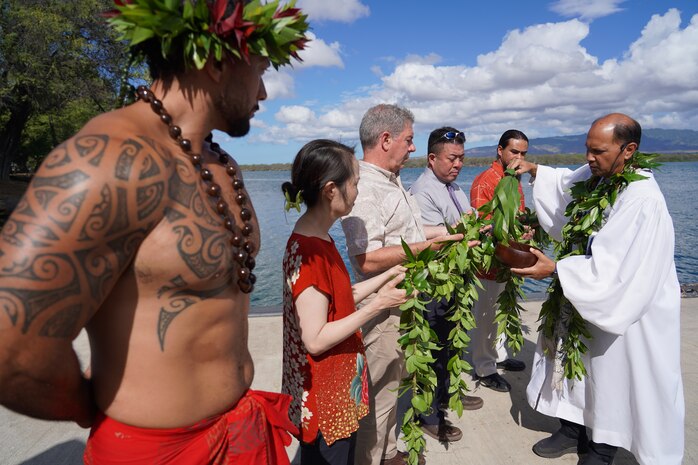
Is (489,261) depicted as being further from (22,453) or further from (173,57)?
(22,453)

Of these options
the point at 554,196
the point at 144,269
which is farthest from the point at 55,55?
the point at 144,269

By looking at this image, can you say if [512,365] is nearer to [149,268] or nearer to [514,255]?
[514,255]

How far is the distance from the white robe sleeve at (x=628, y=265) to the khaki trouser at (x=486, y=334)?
183cm

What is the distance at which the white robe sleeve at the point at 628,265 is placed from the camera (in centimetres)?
287

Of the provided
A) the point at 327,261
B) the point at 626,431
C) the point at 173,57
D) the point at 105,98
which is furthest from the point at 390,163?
the point at 105,98

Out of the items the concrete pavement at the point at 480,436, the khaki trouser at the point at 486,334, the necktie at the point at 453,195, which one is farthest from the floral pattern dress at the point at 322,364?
the khaki trouser at the point at 486,334

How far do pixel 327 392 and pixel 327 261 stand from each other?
2.26ft

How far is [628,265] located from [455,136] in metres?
2.11

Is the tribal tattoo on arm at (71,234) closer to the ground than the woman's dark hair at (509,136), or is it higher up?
closer to the ground

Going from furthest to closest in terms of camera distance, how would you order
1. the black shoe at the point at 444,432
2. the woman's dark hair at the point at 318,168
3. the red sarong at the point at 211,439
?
the black shoe at the point at 444,432, the woman's dark hair at the point at 318,168, the red sarong at the point at 211,439

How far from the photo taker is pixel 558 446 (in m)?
3.55

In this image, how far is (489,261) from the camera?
296 centimetres

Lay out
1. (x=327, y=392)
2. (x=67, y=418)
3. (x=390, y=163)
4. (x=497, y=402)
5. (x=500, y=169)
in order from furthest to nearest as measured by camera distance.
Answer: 1. (x=500, y=169)
2. (x=497, y=402)
3. (x=390, y=163)
4. (x=327, y=392)
5. (x=67, y=418)

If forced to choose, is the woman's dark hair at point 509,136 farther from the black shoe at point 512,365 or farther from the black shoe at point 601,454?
the black shoe at point 601,454
